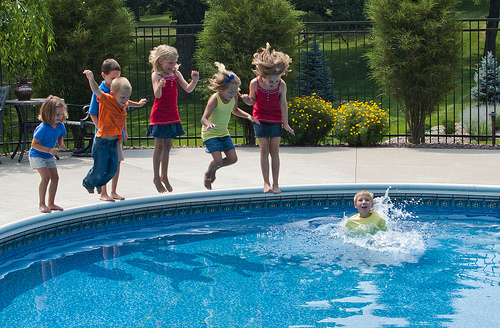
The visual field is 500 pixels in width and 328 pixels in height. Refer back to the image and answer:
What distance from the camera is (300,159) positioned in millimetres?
9383

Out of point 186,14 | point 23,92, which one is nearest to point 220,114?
point 23,92

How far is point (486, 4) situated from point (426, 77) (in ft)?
76.0

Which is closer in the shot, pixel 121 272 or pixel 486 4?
pixel 121 272

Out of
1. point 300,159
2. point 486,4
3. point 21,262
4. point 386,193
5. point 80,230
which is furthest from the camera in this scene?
point 486,4

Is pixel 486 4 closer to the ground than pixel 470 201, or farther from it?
farther from it

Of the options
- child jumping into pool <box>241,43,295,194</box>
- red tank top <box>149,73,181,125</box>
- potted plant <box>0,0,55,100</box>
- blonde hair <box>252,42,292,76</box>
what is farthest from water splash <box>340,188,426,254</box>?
potted plant <box>0,0,55,100</box>

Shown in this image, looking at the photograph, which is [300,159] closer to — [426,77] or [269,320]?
[426,77]

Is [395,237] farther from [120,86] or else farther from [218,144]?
[120,86]

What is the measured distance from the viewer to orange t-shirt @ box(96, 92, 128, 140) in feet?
19.7

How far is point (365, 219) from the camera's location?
585cm

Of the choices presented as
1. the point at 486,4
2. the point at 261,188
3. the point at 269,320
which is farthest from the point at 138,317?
the point at 486,4

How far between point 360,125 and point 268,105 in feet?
13.7

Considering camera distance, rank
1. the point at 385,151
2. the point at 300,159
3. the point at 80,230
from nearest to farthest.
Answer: the point at 80,230 → the point at 300,159 → the point at 385,151

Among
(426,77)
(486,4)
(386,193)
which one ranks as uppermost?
(486,4)
